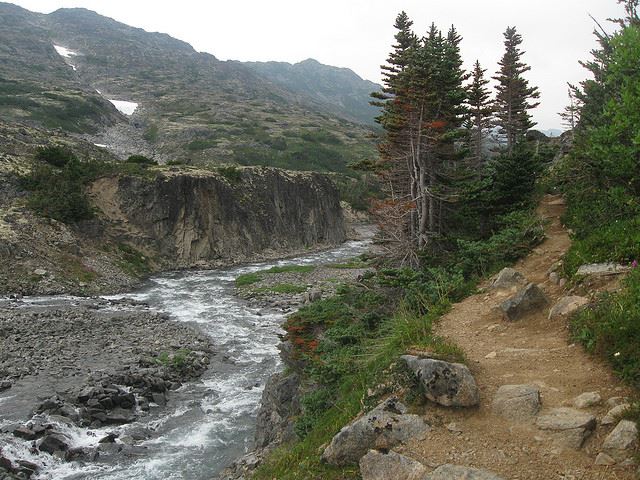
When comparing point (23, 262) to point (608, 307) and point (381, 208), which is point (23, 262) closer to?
point (381, 208)

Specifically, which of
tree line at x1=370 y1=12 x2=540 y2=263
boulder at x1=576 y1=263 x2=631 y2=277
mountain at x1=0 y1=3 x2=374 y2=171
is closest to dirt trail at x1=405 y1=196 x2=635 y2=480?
boulder at x1=576 y1=263 x2=631 y2=277

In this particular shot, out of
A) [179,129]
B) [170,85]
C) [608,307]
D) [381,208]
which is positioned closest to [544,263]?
[608,307]

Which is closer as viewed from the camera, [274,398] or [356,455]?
[356,455]

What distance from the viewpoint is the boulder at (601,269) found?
376 inches

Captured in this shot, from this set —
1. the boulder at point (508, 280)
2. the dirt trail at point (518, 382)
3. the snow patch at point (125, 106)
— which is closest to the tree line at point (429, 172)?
the boulder at point (508, 280)

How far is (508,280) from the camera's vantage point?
1209cm

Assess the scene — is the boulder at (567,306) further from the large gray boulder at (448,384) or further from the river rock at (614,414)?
the river rock at (614,414)

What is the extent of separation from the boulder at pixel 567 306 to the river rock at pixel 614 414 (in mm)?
3558

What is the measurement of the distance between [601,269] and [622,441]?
5.62 m

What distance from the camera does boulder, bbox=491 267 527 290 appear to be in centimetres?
1190

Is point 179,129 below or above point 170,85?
below

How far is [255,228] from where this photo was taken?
53.3 metres

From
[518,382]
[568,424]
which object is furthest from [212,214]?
[568,424]

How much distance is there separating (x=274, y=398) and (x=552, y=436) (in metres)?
9.95
